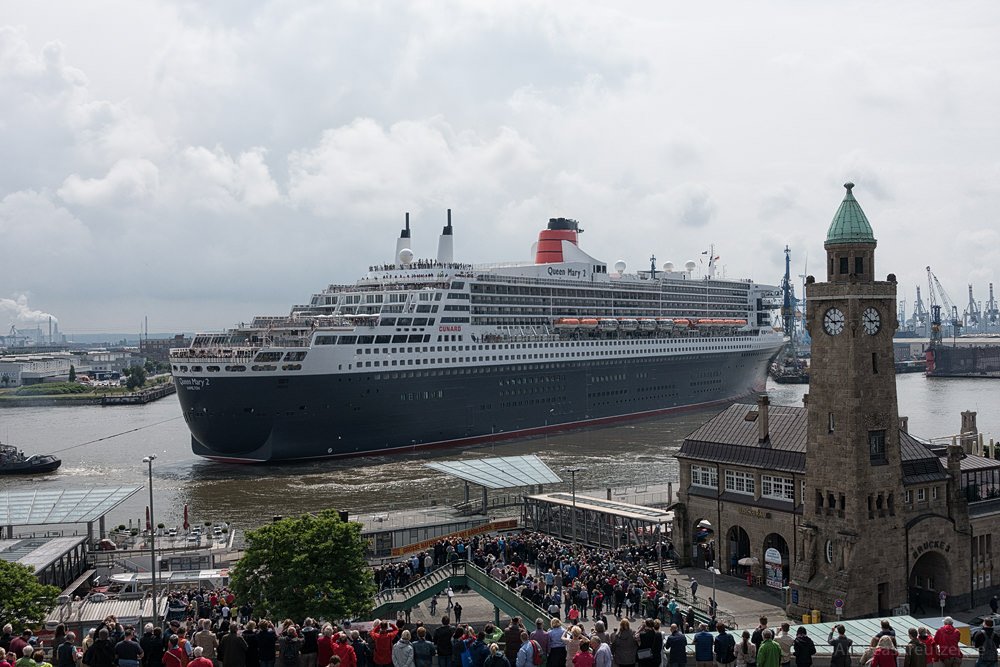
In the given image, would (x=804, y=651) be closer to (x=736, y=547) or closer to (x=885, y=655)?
(x=885, y=655)

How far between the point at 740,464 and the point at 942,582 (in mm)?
5983

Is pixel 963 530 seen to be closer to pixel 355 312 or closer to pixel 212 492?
pixel 212 492

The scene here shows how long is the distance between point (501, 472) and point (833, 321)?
1489cm

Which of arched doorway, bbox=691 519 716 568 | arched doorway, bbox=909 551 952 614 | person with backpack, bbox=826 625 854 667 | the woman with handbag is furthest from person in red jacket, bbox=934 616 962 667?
arched doorway, bbox=691 519 716 568

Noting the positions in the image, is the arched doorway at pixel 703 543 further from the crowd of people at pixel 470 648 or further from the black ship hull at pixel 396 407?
the black ship hull at pixel 396 407

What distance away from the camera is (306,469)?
55062mm

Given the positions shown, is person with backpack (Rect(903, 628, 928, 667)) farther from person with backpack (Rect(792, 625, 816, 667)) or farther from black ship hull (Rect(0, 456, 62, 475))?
black ship hull (Rect(0, 456, 62, 475))

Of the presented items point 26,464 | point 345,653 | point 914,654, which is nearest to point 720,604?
point 914,654

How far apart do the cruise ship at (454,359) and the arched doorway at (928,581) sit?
3653 cm

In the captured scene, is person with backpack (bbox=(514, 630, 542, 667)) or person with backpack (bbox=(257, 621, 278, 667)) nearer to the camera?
person with backpack (bbox=(514, 630, 542, 667))

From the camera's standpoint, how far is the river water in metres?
46.1

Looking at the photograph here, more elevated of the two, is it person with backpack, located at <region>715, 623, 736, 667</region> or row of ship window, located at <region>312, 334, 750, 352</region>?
row of ship window, located at <region>312, 334, 750, 352</region>

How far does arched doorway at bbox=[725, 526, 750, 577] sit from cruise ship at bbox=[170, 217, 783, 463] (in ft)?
105

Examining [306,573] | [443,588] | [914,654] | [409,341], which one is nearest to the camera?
[914,654]
